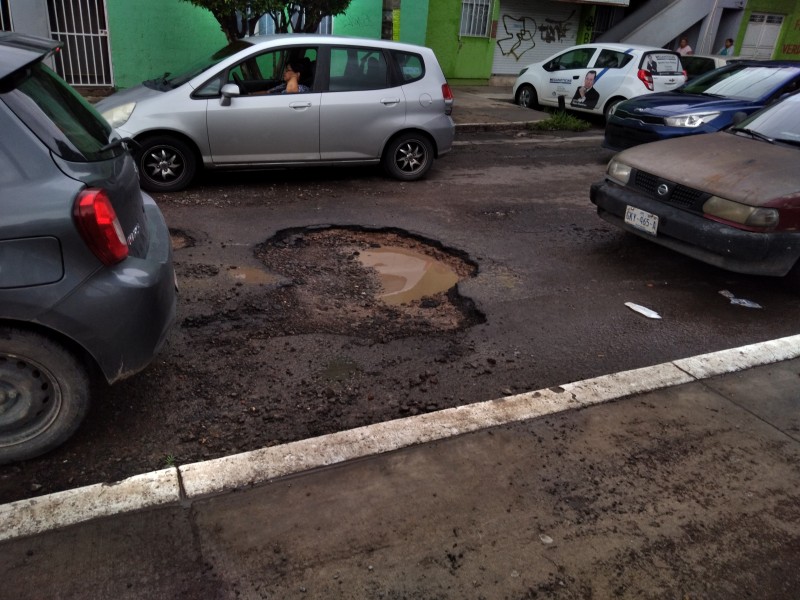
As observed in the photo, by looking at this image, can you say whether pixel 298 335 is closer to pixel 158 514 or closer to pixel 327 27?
pixel 158 514

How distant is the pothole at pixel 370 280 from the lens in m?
4.74

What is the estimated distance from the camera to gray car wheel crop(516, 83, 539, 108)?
1546 centimetres

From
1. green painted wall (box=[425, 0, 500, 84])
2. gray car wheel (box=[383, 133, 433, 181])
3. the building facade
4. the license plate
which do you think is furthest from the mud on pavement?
green painted wall (box=[425, 0, 500, 84])

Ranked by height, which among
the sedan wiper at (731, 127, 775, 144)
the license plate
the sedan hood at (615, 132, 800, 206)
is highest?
the sedan wiper at (731, 127, 775, 144)

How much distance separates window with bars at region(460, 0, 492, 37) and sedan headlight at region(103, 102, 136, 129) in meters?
13.4

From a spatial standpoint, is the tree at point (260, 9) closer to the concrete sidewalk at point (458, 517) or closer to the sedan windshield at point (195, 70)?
the sedan windshield at point (195, 70)

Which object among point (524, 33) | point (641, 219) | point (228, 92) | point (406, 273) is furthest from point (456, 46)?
point (406, 273)

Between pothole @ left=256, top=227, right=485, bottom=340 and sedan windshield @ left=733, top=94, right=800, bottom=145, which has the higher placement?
sedan windshield @ left=733, top=94, right=800, bottom=145

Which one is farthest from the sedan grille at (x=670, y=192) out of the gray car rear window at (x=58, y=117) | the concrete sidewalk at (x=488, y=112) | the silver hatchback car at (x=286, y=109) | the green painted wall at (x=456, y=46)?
the green painted wall at (x=456, y=46)

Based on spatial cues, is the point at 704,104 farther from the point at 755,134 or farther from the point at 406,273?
the point at 406,273

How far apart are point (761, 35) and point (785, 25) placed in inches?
58.1

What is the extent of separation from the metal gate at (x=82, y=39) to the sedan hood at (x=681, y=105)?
33.3ft

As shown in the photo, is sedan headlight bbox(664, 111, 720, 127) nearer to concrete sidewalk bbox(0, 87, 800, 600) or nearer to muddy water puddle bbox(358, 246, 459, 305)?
muddy water puddle bbox(358, 246, 459, 305)

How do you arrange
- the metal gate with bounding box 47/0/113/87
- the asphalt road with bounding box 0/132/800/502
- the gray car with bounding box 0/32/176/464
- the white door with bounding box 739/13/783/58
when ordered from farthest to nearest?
the white door with bounding box 739/13/783/58 → the metal gate with bounding box 47/0/113/87 → the asphalt road with bounding box 0/132/800/502 → the gray car with bounding box 0/32/176/464
